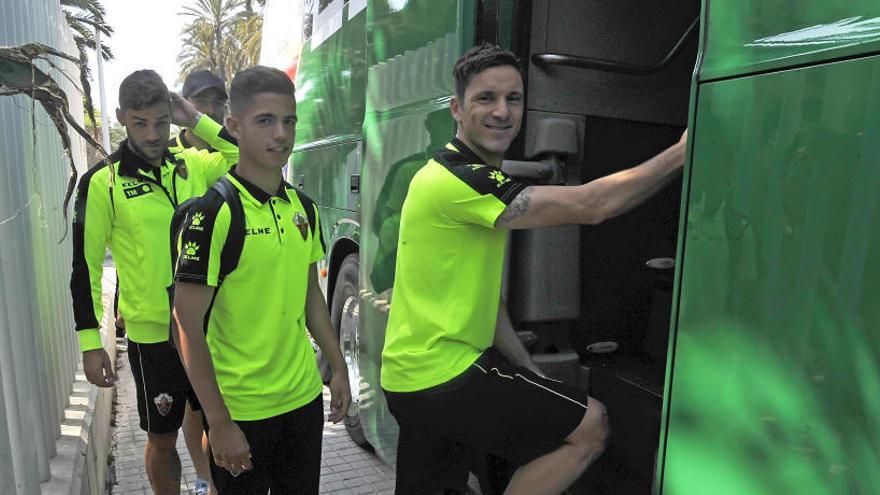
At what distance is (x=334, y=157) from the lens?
15.9 ft

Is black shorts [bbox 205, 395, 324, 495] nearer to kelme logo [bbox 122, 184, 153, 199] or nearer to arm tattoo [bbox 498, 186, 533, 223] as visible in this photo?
arm tattoo [bbox 498, 186, 533, 223]

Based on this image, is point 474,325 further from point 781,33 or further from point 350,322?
point 350,322

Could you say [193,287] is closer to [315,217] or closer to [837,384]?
[315,217]

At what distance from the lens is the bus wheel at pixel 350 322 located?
4559 mm

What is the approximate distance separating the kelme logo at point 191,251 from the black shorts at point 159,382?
3.75 ft

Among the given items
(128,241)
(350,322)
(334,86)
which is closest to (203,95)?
(334,86)

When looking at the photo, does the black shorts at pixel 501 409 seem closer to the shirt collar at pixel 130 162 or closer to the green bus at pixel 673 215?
the green bus at pixel 673 215

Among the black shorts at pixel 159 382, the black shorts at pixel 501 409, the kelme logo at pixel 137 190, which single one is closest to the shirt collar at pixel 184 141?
the kelme logo at pixel 137 190

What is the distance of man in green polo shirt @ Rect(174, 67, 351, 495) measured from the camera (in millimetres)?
1962

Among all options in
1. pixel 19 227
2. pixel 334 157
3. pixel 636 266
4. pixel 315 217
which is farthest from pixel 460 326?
pixel 334 157

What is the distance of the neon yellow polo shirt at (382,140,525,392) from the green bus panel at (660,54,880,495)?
26.7 inches

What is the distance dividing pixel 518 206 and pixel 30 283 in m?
2.37

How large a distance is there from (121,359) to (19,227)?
426 cm

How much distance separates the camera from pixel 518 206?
197 centimetres
